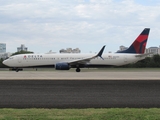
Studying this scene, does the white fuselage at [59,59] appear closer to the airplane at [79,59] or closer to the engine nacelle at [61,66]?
the airplane at [79,59]

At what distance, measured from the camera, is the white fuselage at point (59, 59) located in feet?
136

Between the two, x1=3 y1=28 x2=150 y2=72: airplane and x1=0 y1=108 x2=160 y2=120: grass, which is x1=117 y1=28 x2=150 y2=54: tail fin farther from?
x1=0 y1=108 x2=160 y2=120: grass

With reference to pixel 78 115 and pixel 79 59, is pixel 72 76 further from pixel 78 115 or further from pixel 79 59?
pixel 78 115

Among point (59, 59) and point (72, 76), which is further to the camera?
point (59, 59)

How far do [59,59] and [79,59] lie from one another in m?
2.70

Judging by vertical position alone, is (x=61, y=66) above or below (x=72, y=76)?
above

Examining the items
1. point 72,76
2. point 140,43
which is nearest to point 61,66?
point 140,43

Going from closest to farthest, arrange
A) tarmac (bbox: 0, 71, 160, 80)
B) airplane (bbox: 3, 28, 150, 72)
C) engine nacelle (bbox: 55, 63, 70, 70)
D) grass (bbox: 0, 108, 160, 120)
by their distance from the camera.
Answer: grass (bbox: 0, 108, 160, 120)
tarmac (bbox: 0, 71, 160, 80)
engine nacelle (bbox: 55, 63, 70, 70)
airplane (bbox: 3, 28, 150, 72)

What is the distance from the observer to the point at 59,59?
42.0m

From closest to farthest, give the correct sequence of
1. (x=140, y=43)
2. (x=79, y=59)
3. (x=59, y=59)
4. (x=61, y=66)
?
(x=61, y=66), (x=59, y=59), (x=79, y=59), (x=140, y=43)

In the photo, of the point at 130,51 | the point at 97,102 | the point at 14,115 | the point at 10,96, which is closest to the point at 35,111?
the point at 14,115

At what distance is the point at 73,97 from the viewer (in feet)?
40.5

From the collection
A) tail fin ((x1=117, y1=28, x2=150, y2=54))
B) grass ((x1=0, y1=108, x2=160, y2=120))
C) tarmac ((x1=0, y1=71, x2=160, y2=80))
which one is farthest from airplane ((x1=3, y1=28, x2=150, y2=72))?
grass ((x1=0, y1=108, x2=160, y2=120))

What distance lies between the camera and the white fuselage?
41594 millimetres
